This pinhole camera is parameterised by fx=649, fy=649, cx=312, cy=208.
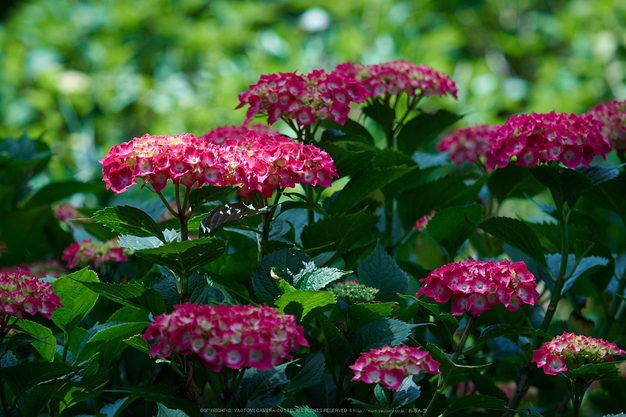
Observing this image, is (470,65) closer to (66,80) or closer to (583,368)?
(66,80)

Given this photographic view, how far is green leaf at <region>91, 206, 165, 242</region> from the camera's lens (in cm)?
68

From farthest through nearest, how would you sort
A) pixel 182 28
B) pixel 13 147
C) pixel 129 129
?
pixel 182 28 < pixel 129 129 < pixel 13 147

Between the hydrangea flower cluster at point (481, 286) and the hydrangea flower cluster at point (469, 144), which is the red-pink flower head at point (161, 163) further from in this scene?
the hydrangea flower cluster at point (469, 144)

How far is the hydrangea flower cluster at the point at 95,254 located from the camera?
3.13 ft

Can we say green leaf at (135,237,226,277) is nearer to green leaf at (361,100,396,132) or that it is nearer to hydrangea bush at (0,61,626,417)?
hydrangea bush at (0,61,626,417)

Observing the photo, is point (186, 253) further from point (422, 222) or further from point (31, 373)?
A: point (422, 222)

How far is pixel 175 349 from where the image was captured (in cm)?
56

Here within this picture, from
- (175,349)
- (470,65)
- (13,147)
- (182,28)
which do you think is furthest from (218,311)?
(182,28)

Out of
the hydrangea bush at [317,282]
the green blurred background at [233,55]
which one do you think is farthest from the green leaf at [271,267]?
the green blurred background at [233,55]

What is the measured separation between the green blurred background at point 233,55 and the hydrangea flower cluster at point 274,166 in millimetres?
2684

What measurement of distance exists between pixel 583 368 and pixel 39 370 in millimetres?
580

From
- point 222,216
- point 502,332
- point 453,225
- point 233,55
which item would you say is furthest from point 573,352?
point 233,55

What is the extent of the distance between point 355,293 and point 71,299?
342 mm

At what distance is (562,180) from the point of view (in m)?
0.83
